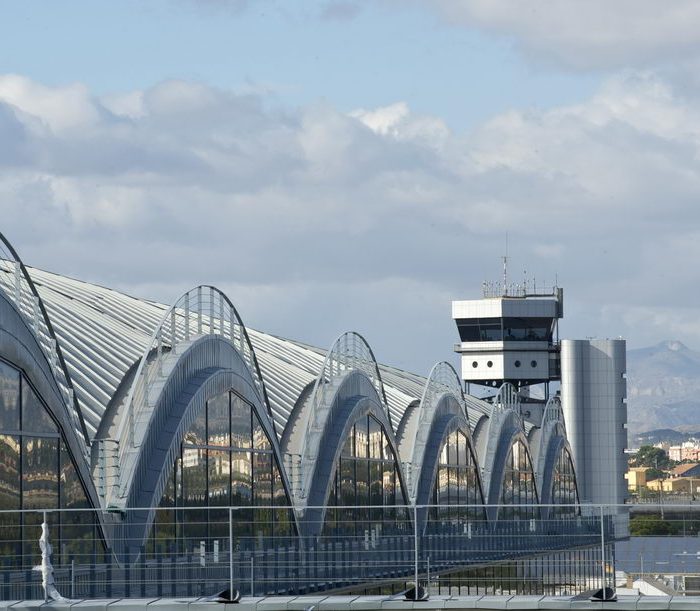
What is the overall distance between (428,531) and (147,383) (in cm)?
2620

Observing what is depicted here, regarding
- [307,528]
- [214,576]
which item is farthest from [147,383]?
[307,528]

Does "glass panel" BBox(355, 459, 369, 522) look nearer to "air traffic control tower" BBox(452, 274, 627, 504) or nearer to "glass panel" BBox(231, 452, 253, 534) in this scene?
"glass panel" BBox(231, 452, 253, 534)

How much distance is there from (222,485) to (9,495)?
1125 centimetres

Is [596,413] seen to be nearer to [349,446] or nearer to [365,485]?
[365,485]

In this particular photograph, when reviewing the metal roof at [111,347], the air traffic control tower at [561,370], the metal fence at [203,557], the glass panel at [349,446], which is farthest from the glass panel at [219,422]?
the air traffic control tower at [561,370]

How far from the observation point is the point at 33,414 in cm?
3278

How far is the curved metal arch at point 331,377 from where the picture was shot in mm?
50522

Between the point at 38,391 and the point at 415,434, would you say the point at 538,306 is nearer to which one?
the point at 415,434

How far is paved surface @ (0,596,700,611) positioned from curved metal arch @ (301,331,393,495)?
25750 mm

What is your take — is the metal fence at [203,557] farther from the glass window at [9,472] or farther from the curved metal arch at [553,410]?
the curved metal arch at [553,410]

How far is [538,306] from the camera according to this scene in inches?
5728

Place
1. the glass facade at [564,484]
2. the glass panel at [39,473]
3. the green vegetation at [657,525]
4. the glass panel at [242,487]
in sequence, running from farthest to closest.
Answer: the glass facade at [564,484]
the glass panel at [242,487]
the glass panel at [39,473]
the green vegetation at [657,525]

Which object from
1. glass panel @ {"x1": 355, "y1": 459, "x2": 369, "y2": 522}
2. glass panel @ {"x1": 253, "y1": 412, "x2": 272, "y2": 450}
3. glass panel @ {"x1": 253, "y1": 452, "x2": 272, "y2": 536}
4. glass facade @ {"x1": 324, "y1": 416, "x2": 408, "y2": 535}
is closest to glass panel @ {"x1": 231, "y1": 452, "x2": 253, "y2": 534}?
glass panel @ {"x1": 253, "y1": 452, "x2": 272, "y2": 536}

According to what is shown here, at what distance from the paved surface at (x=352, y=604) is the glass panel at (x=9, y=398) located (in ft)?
28.0
